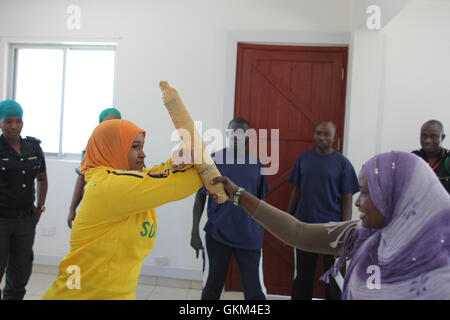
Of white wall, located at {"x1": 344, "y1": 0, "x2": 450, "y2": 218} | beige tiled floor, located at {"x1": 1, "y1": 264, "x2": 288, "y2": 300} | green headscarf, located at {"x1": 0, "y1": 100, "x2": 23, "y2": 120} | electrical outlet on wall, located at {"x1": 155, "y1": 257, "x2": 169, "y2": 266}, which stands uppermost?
white wall, located at {"x1": 344, "y1": 0, "x2": 450, "y2": 218}

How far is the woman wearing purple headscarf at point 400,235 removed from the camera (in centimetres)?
93

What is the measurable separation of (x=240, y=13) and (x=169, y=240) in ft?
8.36

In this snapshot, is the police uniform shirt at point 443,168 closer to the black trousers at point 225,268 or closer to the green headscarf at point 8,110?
the black trousers at point 225,268

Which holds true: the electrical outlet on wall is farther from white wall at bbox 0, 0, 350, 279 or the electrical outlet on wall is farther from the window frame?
the window frame

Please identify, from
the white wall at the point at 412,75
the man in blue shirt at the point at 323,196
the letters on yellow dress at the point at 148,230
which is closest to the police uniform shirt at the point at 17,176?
the letters on yellow dress at the point at 148,230

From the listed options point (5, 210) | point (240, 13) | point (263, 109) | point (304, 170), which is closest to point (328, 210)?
point (304, 170)

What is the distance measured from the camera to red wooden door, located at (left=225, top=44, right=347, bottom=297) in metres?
3.37

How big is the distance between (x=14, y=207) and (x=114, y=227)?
64.0 inches

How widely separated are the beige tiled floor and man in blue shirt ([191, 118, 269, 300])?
3.29 feet

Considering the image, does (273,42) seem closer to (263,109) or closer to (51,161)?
(263,109)

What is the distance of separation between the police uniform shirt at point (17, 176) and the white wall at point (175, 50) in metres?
1.15

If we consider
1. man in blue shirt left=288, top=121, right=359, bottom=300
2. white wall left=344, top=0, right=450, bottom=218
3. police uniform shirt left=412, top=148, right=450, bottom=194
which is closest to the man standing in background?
police uniform shirt left=412, top=148, right=450, bottom=194

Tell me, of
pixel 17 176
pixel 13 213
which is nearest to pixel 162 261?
pixel 13 213
